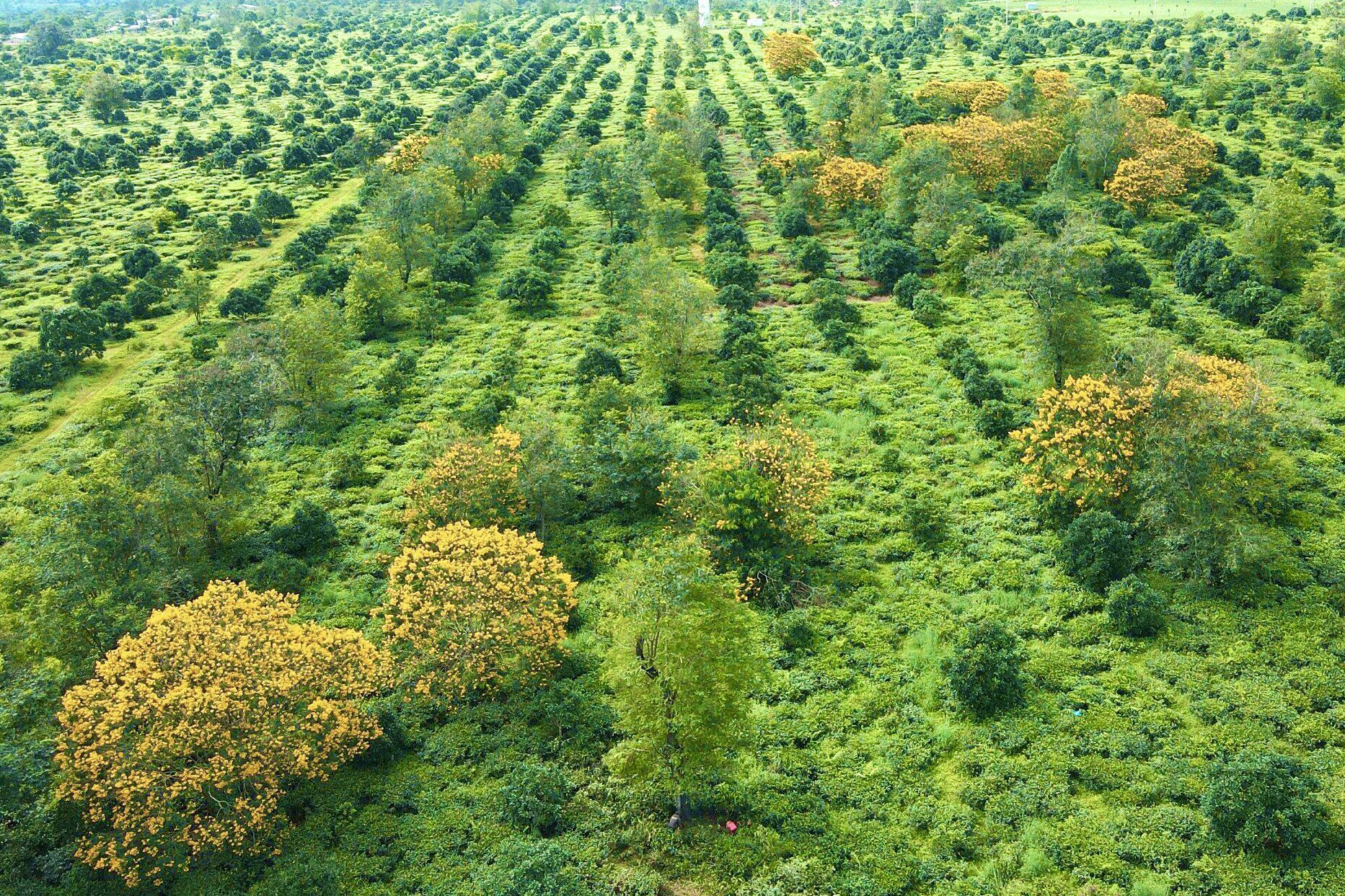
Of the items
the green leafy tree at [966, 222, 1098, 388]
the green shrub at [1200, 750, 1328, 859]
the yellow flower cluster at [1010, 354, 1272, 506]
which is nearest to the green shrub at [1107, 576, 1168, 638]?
the yellow flower cluster at [1010, 354, 1272, 506]

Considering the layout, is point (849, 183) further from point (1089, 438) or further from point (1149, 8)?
point (1149, 8)

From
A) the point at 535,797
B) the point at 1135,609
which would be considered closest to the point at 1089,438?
the point at 1135,609

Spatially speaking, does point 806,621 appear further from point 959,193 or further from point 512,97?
point 512,97

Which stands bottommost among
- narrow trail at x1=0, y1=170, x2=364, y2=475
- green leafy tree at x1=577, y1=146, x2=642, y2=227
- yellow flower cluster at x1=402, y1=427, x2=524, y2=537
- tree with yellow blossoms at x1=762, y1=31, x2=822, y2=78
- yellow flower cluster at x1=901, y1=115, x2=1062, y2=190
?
narrow trail at x1=0, y1=170, x2=364, y2=475

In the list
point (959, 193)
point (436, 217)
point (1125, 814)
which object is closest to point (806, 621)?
point (1125, 814)

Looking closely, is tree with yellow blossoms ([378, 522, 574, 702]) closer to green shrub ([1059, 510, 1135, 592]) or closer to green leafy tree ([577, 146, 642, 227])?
green shrub ([1059, 510, 1135, 592])

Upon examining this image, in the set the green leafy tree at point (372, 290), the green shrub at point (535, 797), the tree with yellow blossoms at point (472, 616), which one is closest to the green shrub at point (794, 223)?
the green leafy tree at point (372, 290)
